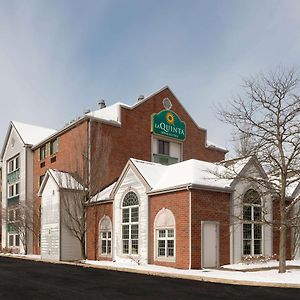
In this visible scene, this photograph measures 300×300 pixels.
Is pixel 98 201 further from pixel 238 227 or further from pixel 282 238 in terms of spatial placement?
pixel 282 238

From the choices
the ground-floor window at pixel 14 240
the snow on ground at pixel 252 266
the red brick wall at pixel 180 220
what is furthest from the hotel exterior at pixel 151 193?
the ground-floor window at pixel 14 240

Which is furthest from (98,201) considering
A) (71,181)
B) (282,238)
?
(282,238)

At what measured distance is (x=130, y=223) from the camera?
86.7ft

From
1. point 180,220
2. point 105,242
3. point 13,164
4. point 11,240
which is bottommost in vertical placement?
point 11,240

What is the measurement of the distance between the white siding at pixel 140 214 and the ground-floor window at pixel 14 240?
19.7 metres

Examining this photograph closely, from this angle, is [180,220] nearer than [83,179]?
Yes

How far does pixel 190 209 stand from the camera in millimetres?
21828

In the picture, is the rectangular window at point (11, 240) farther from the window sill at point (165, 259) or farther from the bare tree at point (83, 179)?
the window sill at point (165, 259)

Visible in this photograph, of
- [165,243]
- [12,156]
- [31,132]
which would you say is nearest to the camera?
[165,243]

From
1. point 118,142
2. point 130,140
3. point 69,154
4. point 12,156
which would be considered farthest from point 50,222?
point 12,156

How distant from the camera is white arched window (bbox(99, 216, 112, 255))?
28.5 meters

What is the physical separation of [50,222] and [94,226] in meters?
4.30

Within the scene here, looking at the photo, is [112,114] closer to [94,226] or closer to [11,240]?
[94,226]

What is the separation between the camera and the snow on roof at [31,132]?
145 ft
